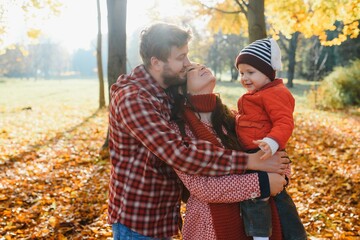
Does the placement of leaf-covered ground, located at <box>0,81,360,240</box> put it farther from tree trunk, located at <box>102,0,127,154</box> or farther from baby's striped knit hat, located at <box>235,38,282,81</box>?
baby's striped knit hat, located at <box>235,38,282,81</box>

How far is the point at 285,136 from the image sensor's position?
7.41ft

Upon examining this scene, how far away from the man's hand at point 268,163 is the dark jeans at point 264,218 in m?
0.21

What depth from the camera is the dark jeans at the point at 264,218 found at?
2201 millimetres

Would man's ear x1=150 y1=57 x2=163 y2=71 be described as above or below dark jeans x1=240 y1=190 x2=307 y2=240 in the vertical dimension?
above

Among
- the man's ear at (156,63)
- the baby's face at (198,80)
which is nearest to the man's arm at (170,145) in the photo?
the man's ear at (156,63)

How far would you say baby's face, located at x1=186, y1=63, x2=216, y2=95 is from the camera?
2.34 m

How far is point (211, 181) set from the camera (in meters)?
2.09

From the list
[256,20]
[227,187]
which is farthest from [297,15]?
[227,187]

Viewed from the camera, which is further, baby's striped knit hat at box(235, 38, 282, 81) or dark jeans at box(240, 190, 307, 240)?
baby's striped knit hat at box(235, 38, 282, 81)

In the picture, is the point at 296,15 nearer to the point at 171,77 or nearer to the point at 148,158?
the point at 171,77

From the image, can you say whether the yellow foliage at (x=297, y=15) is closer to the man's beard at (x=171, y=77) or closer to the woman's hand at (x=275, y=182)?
the man's beard at (x=171, y=77)

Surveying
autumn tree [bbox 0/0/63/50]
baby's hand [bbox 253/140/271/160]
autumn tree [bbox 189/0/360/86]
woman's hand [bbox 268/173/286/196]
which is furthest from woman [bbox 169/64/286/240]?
autumn tree [bbox 0/0/63/50]

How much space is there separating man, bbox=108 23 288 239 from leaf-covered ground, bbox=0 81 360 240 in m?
2.82

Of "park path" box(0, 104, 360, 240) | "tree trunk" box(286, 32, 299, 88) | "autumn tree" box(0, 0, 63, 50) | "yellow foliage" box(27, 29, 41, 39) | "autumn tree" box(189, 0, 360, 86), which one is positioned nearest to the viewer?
"park path" box(0, 104, 360, 240)
